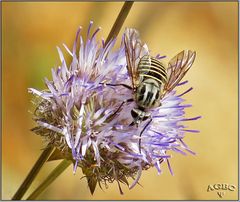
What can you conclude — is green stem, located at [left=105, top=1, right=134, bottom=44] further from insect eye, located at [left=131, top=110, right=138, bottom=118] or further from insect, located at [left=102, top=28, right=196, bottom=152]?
insect eye, located at [left=131, top=110, right=138, bottom=118]

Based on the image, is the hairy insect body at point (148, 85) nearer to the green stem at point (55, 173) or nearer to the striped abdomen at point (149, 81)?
the striped abdomen at point (149, 81)

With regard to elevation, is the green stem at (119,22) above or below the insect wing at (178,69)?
above

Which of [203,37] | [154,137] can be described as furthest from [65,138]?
[203,37]

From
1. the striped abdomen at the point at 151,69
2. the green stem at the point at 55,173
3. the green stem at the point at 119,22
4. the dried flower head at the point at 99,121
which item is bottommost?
the green stem at the point at 55,173

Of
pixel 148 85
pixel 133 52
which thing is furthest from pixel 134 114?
pixel 133 52

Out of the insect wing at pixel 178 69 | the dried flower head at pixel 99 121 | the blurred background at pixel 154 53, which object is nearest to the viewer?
the dried flower head at pixel 99 121

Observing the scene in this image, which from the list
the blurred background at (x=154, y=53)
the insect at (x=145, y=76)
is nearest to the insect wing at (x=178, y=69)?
the insect at (x=145, y=76)

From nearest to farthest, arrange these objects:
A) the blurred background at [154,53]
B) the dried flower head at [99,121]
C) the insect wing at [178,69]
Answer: the dried flower head at [99,121] < the insect wing at [178,69] < the blurred background at [154,53]

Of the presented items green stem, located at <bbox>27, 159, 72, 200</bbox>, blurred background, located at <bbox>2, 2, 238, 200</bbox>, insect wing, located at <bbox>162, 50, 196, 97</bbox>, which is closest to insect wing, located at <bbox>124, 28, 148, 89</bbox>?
insect wing, located at <bbox>162, 50, 196, 97</bbox>
